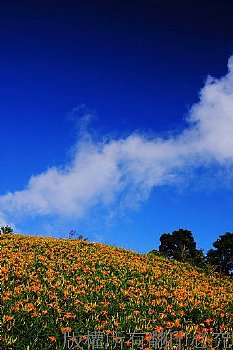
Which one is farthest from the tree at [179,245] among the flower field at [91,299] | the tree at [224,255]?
the flower field at [91,299]

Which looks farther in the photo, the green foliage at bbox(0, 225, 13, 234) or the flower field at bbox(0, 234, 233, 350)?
the green foliage at bbox(0, 225, 13, 234)

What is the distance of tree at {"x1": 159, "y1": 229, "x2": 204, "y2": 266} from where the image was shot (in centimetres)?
3753

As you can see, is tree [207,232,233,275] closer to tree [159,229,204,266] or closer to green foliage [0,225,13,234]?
tree [159,229,204,266]

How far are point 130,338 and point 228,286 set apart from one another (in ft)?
48.5

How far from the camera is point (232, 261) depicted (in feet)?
121

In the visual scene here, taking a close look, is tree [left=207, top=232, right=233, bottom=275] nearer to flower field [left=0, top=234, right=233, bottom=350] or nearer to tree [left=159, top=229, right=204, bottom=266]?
tree [left=159, top=229, right=204, bottom=266]

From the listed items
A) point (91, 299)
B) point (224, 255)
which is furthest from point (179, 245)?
point (91, 299)

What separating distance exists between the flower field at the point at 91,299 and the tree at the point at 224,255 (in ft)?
42.8

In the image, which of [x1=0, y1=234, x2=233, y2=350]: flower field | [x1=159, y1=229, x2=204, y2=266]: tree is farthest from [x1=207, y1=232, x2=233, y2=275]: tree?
[x1=0, y1=234, x2=233, y2=350]: flower field

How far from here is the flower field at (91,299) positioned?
453 inches

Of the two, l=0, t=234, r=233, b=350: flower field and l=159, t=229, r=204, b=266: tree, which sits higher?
l=159, t=229, r=204, b=266: tree

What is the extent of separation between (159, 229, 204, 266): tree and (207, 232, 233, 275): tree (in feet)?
3.27

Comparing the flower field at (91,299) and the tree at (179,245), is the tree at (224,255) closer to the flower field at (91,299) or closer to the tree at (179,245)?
the tree at (179,245)

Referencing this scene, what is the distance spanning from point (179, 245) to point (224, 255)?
3.90 metres
